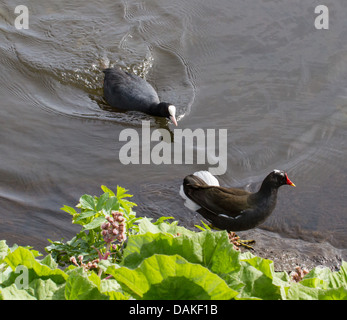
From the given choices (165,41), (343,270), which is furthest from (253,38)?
(343,270)

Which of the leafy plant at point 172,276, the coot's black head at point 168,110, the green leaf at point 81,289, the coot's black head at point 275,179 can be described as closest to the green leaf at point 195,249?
the leafy plant at point 172,276

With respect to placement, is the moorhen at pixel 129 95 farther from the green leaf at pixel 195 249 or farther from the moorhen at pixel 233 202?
the green leaf at pixel 195 249

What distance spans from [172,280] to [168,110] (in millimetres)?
6816

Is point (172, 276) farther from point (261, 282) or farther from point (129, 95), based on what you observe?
point (129, 95)

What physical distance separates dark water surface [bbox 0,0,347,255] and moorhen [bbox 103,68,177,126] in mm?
177

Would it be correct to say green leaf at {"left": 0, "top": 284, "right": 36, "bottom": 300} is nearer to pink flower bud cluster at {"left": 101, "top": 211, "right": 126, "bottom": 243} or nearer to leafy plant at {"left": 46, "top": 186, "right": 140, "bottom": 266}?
pink flower bud cluster at {"left": 101, "top": 211, "right": 126, "bottom": 243}

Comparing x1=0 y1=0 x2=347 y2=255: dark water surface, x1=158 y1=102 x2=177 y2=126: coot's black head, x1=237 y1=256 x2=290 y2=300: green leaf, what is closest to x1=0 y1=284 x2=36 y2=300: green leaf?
x1=237 y1=256 x2=290 y2=300: green leaf

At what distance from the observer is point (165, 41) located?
10219mm

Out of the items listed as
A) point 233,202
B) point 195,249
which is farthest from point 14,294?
point 233,202

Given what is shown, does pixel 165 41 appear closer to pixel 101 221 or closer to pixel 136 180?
pixel 136 180

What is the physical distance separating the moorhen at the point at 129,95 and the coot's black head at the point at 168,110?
30mm

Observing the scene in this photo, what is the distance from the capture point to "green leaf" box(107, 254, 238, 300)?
64.5 inches

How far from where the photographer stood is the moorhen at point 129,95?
29.1 feet

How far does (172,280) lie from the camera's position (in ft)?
5.45
